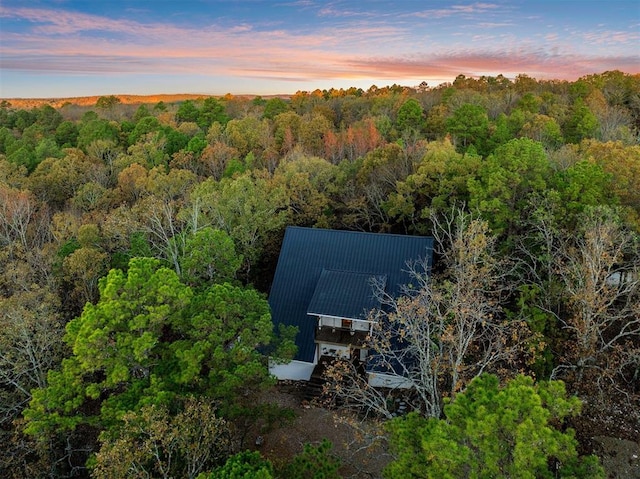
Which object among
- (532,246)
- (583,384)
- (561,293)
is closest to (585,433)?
(583,384)

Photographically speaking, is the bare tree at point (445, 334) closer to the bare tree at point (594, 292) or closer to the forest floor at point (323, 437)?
the forest floor at point (323, 437)

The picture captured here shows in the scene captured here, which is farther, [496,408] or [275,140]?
[275,140]

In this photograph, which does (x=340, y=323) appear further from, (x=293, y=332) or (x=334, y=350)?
(x=293, y=332)

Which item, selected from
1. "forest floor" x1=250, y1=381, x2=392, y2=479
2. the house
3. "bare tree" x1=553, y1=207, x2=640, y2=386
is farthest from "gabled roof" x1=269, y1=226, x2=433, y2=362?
"bare tree" x1=553, y1=207, x2=640, y2=386

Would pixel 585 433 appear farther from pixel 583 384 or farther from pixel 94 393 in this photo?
pixel 94 393

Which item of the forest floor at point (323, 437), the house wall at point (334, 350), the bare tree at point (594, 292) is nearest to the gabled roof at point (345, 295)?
the house wall at point (334, 350)
